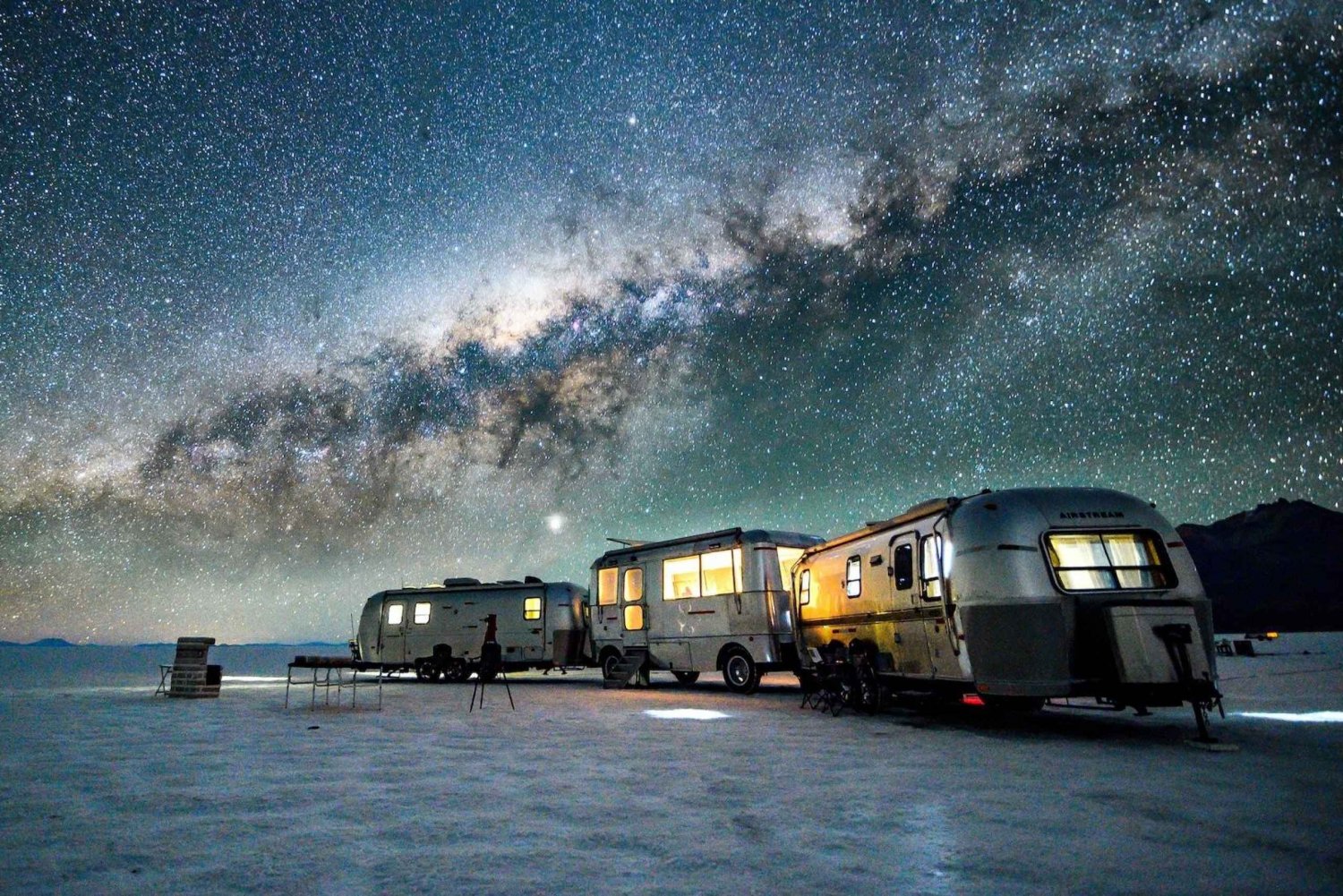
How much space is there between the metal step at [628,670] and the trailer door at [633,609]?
0.64 feet

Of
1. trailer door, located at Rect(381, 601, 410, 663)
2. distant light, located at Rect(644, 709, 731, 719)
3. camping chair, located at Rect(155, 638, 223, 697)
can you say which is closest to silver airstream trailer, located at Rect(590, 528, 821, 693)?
distant light, located at Rect(644, 709, 731, 719)

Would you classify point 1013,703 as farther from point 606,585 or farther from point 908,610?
point 606,585

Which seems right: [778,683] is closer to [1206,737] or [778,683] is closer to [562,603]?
[562,603]

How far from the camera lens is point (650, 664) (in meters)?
19.3

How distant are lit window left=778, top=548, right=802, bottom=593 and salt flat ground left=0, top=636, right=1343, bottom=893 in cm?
558

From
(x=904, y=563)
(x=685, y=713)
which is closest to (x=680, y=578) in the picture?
(x=685, y=713)

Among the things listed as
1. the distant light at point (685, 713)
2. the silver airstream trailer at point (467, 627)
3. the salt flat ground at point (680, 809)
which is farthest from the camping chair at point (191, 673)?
the distant light at point (685, 713)

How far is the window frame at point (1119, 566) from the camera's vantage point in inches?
383

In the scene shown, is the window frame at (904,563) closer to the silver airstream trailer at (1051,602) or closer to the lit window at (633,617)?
the silver airstream trailer at (1051,602)

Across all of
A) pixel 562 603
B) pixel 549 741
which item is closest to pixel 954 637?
pixel 549 741

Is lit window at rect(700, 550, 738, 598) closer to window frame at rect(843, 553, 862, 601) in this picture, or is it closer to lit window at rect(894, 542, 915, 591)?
window frame at rect(843, 553, 862, 601)

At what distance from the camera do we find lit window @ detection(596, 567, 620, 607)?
2034 cm

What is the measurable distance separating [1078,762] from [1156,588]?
10.9 ft

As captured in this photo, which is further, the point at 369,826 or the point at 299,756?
the point at 299,756
